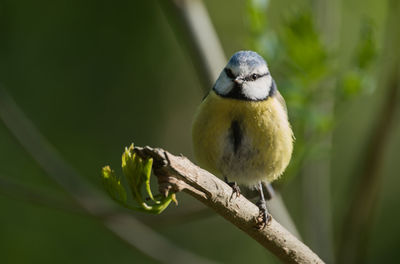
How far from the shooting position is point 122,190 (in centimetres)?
150

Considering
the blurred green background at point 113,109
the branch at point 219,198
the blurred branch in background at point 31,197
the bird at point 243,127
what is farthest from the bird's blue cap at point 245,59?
the blurred green background at point 113,109

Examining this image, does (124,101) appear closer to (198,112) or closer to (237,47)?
(237,47)

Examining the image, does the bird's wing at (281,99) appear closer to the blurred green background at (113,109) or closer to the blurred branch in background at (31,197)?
the blurred branch in background at (31,197)

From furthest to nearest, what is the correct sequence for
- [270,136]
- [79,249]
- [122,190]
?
1. [79,249]
2. [270,136]
3. [122,190]

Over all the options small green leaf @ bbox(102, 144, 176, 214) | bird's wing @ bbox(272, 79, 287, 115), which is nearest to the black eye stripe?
bird's wing @ bbox(272, 79, 287, 115)

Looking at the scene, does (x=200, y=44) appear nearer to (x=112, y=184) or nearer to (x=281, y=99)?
(x=281, y=99)

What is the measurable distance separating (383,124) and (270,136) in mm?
553

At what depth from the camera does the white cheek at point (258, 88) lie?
8.18ft

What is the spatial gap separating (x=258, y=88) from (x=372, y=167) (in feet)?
2.13

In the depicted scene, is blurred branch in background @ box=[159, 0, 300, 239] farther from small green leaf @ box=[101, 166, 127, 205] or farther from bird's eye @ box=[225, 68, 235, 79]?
small green leaf @ box=[101, 166, 127, 205]

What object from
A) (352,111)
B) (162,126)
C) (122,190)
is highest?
(122,190)

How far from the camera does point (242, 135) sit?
243 cm

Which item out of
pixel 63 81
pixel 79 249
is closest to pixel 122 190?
pixel 79 249

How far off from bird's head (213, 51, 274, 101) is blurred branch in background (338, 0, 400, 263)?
55cm
